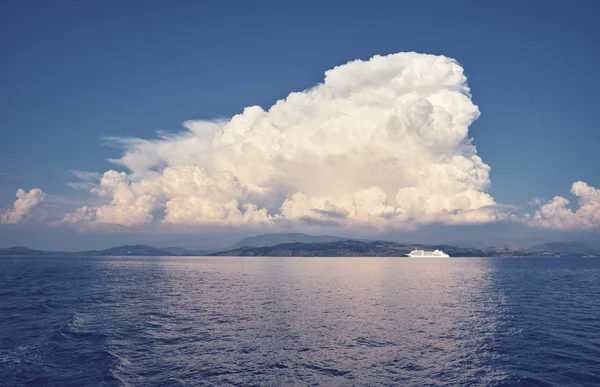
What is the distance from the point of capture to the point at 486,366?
41875mm

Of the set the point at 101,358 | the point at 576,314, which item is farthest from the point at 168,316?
the point at 576,314

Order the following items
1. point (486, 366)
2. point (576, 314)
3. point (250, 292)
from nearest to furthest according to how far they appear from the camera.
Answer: point (486, 366) < point (576, 314) < point (250, 292)

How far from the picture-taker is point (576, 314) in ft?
245

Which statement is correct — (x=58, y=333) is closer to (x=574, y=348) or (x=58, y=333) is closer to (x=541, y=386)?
(x=541, y=386)

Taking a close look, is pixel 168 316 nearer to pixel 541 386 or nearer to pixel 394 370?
pixel 394 370

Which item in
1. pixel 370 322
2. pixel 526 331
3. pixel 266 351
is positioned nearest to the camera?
pixel 266 351

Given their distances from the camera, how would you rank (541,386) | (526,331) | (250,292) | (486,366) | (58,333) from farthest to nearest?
(250,292)
(526,331)
(58,333)
(486,366)
(541,386)

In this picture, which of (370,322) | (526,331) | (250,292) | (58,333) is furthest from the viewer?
(250,292)

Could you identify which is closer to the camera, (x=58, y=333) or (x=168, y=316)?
(x=58, y=333)

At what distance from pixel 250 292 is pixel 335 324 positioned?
51.4m

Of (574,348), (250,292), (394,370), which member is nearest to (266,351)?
(394,370)

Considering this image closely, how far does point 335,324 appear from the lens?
62.7 m

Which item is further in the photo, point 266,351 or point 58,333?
point 58,333

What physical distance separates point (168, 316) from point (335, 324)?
33.0 meters
